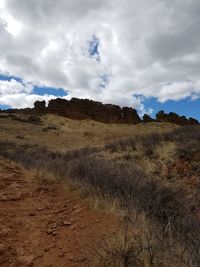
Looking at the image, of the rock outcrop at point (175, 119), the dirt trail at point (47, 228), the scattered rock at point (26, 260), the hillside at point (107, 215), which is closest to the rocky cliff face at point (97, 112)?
the rock outcrop at point (175, 119)

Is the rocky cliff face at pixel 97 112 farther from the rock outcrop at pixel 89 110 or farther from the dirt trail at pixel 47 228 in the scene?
the dirt trail at pixel 47 228

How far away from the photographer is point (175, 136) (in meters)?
13.1

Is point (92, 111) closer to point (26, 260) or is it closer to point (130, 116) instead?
point (130, 116)

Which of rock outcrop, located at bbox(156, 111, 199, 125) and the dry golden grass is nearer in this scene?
the dry golden grass

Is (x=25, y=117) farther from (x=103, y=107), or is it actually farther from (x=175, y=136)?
(x=175, y=136)

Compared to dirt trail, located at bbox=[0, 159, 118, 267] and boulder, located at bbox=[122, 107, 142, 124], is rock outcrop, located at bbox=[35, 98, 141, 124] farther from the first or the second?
dirt trail, located at bbox=[0, 159, 118, 267]

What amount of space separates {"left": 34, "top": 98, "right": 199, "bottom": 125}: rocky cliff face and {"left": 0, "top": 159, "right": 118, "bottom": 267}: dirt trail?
51831mm

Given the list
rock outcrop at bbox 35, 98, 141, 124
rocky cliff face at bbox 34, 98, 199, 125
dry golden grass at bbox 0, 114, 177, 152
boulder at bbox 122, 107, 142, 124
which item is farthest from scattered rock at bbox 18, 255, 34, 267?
boulder at bbox 122, 107, 142, 124

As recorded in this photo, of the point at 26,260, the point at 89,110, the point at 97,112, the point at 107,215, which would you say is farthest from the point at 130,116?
the point at 26,260

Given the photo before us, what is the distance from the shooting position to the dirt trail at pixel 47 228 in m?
3.84

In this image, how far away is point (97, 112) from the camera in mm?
59375

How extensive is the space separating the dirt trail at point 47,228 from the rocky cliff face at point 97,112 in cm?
5183

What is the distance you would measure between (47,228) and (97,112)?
54956mm

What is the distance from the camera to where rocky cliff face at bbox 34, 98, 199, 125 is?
57.8 metres
